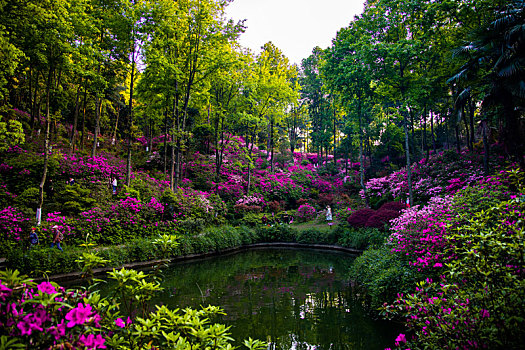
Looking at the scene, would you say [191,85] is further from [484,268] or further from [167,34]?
[484,268]

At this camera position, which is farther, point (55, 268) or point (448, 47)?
point (448, 47)

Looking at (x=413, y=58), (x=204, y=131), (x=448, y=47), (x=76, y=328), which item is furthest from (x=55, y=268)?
(x=448, y=47)

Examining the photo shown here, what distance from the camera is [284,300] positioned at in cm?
824

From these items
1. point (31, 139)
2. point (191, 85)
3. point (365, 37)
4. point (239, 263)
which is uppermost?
point (365, 37)

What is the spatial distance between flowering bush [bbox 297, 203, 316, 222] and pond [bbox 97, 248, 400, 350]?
9141mm

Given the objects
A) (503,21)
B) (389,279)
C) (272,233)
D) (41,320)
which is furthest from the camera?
(272,233)

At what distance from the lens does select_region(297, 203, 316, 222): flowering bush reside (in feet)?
76.9

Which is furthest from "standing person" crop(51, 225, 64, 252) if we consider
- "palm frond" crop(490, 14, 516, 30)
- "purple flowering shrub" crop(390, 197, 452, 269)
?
"palm frond" crop(490, 14, 516, 30)

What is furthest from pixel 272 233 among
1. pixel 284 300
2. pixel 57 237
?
pixel 57 237

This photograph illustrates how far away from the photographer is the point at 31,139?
17281 millimetres

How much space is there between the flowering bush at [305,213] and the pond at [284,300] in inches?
360

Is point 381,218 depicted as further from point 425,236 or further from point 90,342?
point 90,342

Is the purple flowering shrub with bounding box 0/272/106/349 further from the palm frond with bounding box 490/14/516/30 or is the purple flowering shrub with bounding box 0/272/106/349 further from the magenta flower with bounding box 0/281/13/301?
the palm frond with bounding box 490/14/516/30

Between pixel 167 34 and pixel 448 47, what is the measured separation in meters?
17.2
